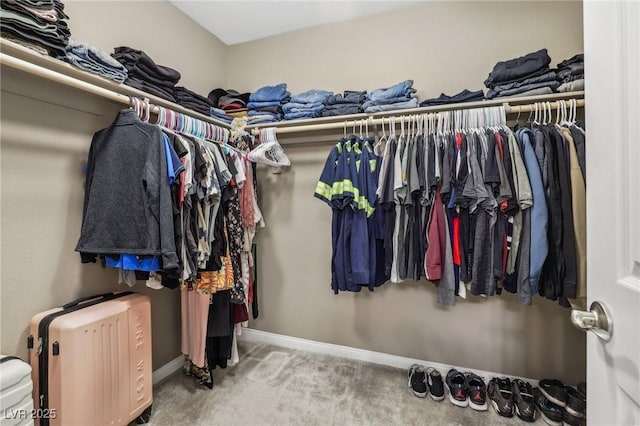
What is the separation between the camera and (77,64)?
1275 millimetres

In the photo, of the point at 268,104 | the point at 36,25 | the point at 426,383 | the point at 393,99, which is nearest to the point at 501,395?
the point at 426,383

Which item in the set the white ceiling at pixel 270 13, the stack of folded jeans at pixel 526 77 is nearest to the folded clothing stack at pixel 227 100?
the white ceiling at pixel 270 13

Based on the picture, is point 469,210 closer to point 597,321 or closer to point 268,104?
point 597,321

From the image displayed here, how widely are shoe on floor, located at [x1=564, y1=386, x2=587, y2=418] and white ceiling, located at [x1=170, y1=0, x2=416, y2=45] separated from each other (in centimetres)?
275

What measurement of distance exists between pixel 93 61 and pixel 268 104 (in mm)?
1122

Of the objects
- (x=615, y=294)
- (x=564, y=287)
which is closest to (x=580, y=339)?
(x=564, y=287)

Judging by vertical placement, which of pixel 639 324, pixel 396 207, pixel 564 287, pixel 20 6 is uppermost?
pixel 20 6

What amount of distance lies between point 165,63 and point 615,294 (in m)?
2.62

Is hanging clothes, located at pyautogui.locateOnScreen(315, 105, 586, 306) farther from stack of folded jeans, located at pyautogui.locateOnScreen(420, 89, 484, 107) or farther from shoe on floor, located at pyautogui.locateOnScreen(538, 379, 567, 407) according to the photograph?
shoe on floor, located at pyautogui.locateOnScreen(538, 379, 567, 407)

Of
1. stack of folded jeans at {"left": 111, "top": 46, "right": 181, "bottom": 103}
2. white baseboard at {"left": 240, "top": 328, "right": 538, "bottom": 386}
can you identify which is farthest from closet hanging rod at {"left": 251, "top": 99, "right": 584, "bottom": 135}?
white baseboard at {"left": 240, "top": 328, "right": 538, "bottom": 386}

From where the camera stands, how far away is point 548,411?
5.08 feet

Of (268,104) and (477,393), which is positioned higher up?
(268,104)

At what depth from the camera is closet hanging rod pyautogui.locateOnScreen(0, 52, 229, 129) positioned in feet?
3.34

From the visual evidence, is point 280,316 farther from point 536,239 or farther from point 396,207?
point 536,239
